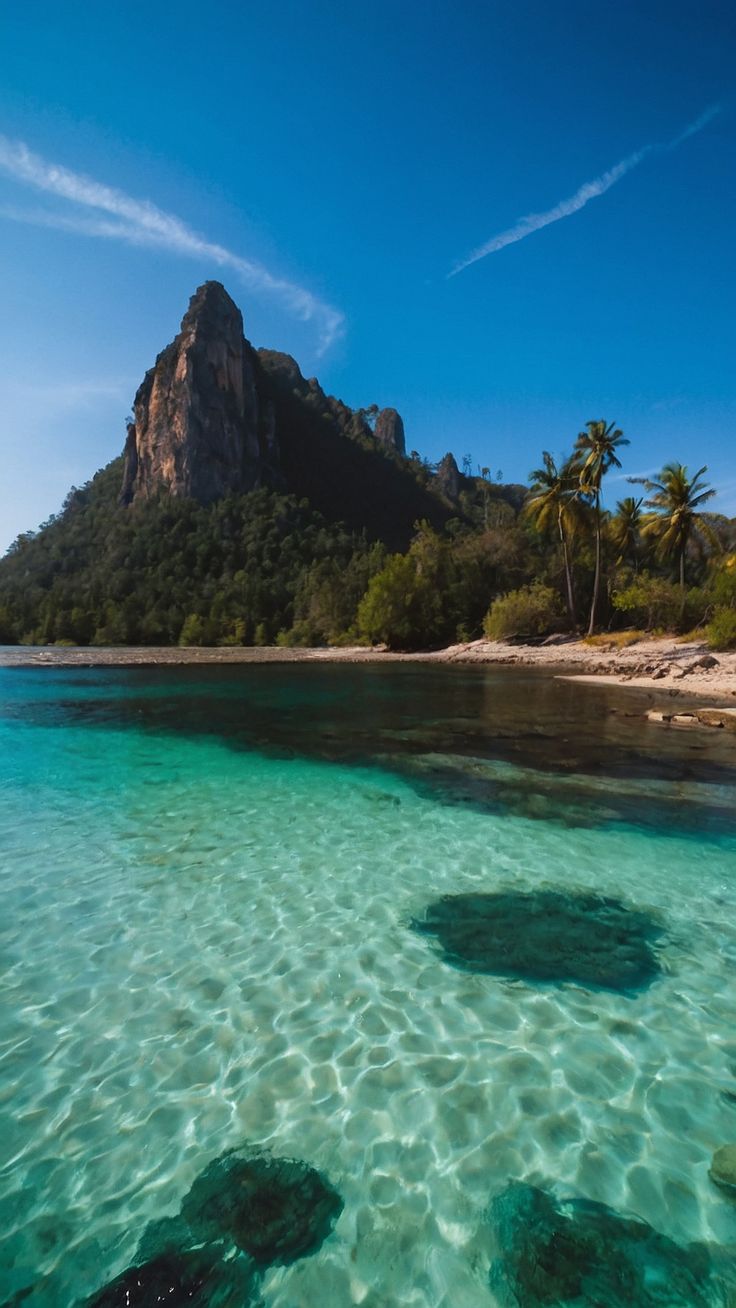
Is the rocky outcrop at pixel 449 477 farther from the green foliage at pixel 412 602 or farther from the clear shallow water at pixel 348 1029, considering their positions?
the clear shallow water at pixel 348 1029

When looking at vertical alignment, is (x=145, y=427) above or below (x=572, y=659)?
above

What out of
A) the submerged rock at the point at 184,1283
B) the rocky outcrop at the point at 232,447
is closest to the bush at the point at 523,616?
the submerged rock at the point at 184,1283

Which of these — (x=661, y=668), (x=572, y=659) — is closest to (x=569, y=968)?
(x=661, y=668)

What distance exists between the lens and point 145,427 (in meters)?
121

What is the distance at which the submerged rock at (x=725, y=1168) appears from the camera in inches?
111

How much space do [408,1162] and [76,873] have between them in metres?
5.10

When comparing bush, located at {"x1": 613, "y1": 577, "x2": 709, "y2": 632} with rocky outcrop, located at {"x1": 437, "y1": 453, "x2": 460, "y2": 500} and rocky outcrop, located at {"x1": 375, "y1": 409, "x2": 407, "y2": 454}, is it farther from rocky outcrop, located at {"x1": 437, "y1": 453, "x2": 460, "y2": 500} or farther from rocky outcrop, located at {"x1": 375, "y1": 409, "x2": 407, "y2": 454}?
rocky outcrop, located at {"x1": 375, "y1": 409, "x2": 407, "y2": 454}

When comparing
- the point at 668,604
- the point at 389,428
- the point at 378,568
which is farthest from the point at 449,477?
the point at 668,604

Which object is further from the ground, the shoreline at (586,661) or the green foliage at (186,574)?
the green foliage at (186,574)

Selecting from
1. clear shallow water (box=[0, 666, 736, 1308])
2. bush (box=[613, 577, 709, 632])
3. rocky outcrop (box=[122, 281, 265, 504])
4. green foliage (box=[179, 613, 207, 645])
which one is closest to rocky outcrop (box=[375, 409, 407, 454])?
rocky outcrop (box=[122, 281, 265, 504])

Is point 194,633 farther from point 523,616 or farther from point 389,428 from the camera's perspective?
point 389,428

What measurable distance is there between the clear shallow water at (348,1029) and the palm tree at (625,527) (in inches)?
1749

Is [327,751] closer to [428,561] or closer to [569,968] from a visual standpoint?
[569,968]

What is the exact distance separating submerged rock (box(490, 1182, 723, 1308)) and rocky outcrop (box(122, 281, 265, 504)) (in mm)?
118349
